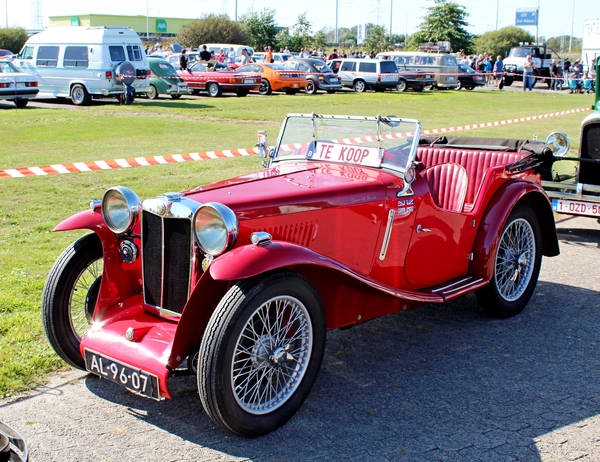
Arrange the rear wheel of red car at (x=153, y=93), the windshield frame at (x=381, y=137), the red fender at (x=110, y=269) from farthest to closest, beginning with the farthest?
the rear wheel of red car at (x=153, y=93), the windshield frame at (x=381, y=137), the red fender at (x=110, y=269)

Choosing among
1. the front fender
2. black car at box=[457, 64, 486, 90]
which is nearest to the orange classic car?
black car at box=[457, 64, 486, 90]

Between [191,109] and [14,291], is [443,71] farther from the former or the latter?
[14,291]

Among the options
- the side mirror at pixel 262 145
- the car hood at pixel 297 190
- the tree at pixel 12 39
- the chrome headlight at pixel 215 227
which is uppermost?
the tree at pixel 12 39

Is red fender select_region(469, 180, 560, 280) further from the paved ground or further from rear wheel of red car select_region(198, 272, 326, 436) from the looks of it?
rear wheel of red car select_region(198, 272, 326, 436)

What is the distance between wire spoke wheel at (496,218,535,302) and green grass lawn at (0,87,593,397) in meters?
3.28

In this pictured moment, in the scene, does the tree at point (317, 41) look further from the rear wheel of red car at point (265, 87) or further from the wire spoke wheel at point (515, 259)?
the wire spoke wheel at point (515, 259)

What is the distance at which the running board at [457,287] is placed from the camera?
194 inches

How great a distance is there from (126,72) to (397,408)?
64.1 ft

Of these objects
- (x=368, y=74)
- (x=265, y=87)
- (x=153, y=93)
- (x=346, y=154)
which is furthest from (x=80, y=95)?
(x=346, y=154)

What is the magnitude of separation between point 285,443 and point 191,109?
736 inches

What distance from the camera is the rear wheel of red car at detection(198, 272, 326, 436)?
3.53 m

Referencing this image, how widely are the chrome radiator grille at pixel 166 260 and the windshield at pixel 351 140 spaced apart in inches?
57.4

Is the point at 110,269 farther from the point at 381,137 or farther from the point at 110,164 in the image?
the point at 110,164

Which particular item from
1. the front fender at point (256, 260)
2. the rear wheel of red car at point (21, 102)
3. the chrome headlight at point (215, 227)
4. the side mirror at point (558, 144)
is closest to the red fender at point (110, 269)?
the chrome headlight at point (215, 227)
